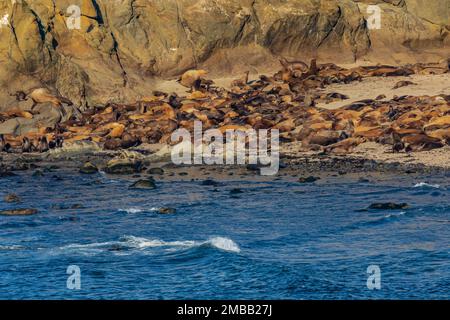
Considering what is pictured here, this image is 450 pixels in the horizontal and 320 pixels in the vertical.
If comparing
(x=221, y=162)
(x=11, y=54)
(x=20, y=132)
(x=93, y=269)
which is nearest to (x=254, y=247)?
(x=93, y=269)

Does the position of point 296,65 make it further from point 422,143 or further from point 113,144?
point 422,143

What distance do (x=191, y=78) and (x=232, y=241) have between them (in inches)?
682

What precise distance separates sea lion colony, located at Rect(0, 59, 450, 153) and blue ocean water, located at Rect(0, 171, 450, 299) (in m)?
3.42

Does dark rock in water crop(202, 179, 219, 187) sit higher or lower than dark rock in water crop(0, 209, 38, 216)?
higher

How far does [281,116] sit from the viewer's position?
87.5ft

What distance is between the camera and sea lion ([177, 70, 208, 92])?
1236 inches

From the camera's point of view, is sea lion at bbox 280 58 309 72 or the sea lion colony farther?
sea lion at bbox 280 58 309 72

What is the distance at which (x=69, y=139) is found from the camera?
2597 centimetres

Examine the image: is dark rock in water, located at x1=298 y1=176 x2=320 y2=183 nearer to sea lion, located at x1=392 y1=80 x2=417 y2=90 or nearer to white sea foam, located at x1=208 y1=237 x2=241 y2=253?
white sea foam, located at x1=208 y1=237 x2=241 y2=253

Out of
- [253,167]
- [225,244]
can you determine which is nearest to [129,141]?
[253,167]

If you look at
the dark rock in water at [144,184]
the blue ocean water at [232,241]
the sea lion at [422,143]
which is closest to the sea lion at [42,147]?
the blue ocean water at [232,241]

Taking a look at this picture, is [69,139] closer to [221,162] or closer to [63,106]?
[63,106]

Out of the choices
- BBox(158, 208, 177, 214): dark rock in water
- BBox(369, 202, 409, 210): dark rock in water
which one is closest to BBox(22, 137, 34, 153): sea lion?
BBox(158, 208, 177, 214): dark rock in water

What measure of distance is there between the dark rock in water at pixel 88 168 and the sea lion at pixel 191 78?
885 centimetres
